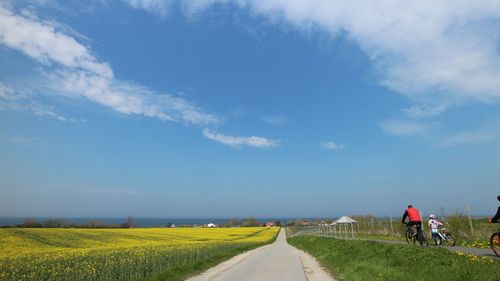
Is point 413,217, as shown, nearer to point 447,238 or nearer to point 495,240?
point 447,238

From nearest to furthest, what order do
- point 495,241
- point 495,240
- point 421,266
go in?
point 421,266, point 495,241, point 495,240

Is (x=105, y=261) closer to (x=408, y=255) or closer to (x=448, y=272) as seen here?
(x=408, y=255)

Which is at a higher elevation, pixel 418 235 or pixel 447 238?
pixel 418 235

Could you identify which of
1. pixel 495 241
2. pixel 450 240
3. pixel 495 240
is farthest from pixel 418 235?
pixel 495 241

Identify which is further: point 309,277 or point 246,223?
point 246,223

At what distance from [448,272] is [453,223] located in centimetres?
1716

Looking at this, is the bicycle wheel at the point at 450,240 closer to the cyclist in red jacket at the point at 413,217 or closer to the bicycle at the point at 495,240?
the cyclist in red jacket at the point at 413,217

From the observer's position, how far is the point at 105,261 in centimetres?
1644

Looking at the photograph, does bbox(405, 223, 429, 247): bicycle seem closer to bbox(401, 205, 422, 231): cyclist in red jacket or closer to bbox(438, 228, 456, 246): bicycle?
bbox(401, 205, 422, 231): cyclist in red jacket

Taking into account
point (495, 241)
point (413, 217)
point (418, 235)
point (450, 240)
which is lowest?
point (450, 240)

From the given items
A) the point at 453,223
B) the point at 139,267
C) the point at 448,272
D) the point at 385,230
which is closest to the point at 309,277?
the point at 448,272

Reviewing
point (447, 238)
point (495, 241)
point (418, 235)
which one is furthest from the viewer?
point (447, 238)

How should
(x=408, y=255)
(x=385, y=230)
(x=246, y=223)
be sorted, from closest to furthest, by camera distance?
(x=408, y=255) < (x=385, y=230) < (x=246, y=223)

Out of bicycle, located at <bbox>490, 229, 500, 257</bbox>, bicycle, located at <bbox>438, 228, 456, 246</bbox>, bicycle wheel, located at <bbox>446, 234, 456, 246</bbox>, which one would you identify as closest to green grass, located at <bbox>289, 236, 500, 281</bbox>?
bicycle, located at <bbox>490, 229, 500, 257</bbox>
